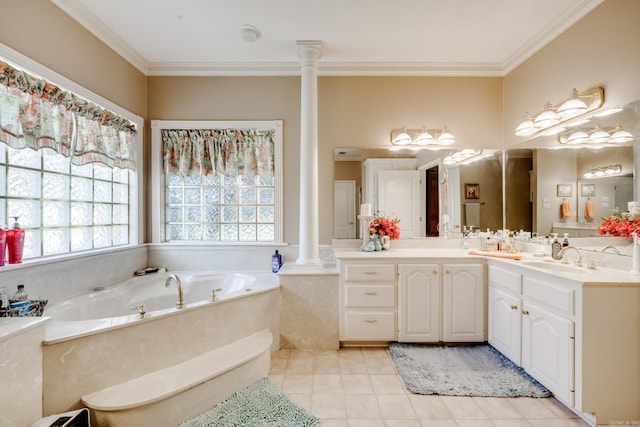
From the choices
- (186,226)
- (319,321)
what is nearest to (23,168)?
(186,226)

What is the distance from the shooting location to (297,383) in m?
2.06

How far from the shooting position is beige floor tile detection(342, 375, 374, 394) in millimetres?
1980

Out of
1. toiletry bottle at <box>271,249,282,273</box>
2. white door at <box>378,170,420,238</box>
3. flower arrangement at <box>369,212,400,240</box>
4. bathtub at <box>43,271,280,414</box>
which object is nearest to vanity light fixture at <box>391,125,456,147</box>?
white door at <box>378,170,420,238</box>

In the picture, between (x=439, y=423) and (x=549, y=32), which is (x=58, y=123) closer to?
(x=439, y=423)

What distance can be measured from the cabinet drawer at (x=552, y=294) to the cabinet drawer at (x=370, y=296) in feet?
3.14

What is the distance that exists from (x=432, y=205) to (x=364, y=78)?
150 cm

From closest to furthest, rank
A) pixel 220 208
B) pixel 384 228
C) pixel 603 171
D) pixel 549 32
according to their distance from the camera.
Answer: pixel 603 171, pixel 549 32, pixel 384 228, pixel 220 208

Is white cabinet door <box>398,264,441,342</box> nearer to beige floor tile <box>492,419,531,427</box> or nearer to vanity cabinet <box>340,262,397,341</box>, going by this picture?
vanity cabinet <box>340,262,397,341</box>

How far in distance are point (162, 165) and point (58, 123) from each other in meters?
1.05

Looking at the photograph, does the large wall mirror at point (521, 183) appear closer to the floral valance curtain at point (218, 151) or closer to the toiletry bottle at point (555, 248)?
the toiletry bottle at point (555, 248)

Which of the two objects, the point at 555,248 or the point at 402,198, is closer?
the point at 555,248

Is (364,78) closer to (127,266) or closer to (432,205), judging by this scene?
(432,205)

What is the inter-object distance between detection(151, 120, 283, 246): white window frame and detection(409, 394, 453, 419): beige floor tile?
1.84 meters

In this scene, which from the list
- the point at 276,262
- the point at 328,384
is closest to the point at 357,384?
the point at 328,384
